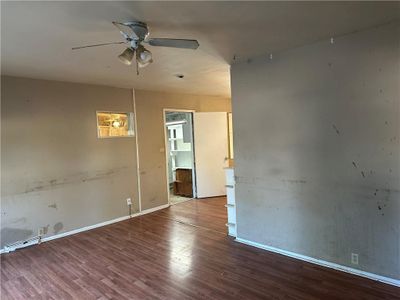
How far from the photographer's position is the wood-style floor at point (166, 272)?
2430 mm

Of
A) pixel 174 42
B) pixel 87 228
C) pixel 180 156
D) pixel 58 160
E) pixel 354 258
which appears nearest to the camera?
pixel 174 42

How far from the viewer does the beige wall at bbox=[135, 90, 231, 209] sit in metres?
5.07

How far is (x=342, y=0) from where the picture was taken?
1857 millimetres

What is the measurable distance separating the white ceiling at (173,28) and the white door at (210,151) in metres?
2.66

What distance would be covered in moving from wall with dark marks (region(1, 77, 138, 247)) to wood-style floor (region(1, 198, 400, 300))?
40 centimetres

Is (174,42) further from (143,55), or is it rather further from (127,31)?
(127,31)

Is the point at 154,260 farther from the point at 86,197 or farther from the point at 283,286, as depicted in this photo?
the point at 86,197

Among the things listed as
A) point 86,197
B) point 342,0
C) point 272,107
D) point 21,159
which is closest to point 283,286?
point 272,107

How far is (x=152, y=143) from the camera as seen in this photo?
17.3 feet

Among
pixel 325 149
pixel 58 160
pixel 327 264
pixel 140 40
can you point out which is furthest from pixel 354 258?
Answer: pixel 58 160

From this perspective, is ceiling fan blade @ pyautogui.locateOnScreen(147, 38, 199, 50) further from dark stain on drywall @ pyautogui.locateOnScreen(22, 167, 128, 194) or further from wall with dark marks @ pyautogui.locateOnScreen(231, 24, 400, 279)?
dark stain on drywall @ pyautogui.locateOnScreen(22, 167, 128, 194)

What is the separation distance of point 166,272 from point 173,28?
2413mm

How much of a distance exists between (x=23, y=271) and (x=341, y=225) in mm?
3505

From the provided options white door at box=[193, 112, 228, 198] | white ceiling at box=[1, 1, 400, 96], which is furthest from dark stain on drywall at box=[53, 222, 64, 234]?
white door at box=[193, 112, 228, 198]
